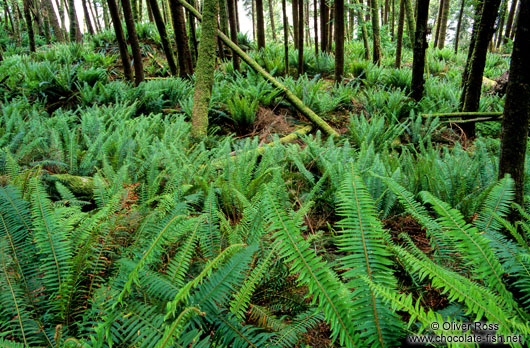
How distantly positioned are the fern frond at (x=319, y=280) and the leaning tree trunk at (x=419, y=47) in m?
5.28

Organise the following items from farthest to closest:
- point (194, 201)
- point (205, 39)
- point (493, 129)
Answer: point (493, 129) < point (205, 39) < point (194, 201)

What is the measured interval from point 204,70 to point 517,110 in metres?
3.39

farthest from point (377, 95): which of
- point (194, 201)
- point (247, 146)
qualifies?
point (194, 201)

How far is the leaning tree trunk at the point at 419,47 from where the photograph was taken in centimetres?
479

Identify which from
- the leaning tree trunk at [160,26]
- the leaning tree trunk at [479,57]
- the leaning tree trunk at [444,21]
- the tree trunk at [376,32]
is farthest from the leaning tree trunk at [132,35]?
the leaning tree trunk at [444,21]

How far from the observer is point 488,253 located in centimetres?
115

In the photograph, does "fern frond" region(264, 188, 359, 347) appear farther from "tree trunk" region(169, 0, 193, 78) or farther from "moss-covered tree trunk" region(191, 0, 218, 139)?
"tree trunk" region(169, 0, 193, 78)

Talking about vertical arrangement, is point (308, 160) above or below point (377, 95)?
below

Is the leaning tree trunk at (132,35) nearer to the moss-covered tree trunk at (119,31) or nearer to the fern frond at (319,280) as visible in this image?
the moss-covered tree trunk at (119,31)

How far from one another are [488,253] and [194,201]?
169 centimetres

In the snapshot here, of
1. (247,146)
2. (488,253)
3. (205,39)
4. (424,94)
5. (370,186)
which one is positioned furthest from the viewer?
(424,94)

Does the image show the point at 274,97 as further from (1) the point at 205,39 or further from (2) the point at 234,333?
(2) the point at 234,333

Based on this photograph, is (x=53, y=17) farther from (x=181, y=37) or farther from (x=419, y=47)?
(x=419, y=47)

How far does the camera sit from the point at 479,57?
4.12m
